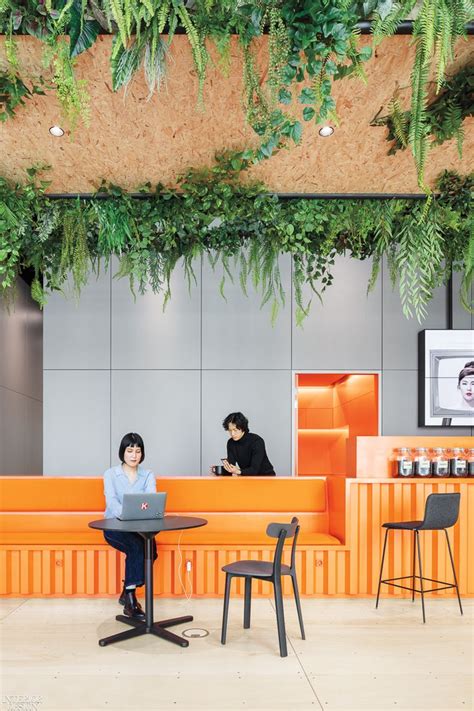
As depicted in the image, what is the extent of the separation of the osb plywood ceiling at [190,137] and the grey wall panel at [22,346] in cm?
532

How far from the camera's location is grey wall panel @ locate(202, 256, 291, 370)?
7.30 meters

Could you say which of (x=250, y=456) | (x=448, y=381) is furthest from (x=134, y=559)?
(x=448, y=381)

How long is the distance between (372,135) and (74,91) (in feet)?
4.76

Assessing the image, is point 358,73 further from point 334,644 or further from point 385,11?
point 334,644

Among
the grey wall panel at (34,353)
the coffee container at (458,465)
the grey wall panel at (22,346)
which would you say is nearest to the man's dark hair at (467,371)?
the coffee container at (458,465)

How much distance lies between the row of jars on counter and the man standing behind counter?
43.2 inches

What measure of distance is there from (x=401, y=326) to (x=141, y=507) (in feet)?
13.9

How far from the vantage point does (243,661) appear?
12.0ft

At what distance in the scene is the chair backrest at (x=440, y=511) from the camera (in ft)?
15.0

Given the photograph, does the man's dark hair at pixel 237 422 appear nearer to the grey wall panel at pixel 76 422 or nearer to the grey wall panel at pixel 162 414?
the grey wall panel at pixel 162 414

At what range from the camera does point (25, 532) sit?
5426mm

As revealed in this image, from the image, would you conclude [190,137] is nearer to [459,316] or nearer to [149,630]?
[149,630]

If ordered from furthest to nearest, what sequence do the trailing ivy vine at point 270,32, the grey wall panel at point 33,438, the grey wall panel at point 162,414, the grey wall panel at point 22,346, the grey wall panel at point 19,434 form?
1. the grey wall panel at point 33,438
2. the grey wall panel at point 22,346
3. the grey wall panel at point 19,434
4. the grey wall panel at point 162,414
5. the trailing ivy vine at point 270,32

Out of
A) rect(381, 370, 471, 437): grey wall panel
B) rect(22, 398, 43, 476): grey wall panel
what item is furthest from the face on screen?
rect(22, 398, 43, 476): grey wall panel
